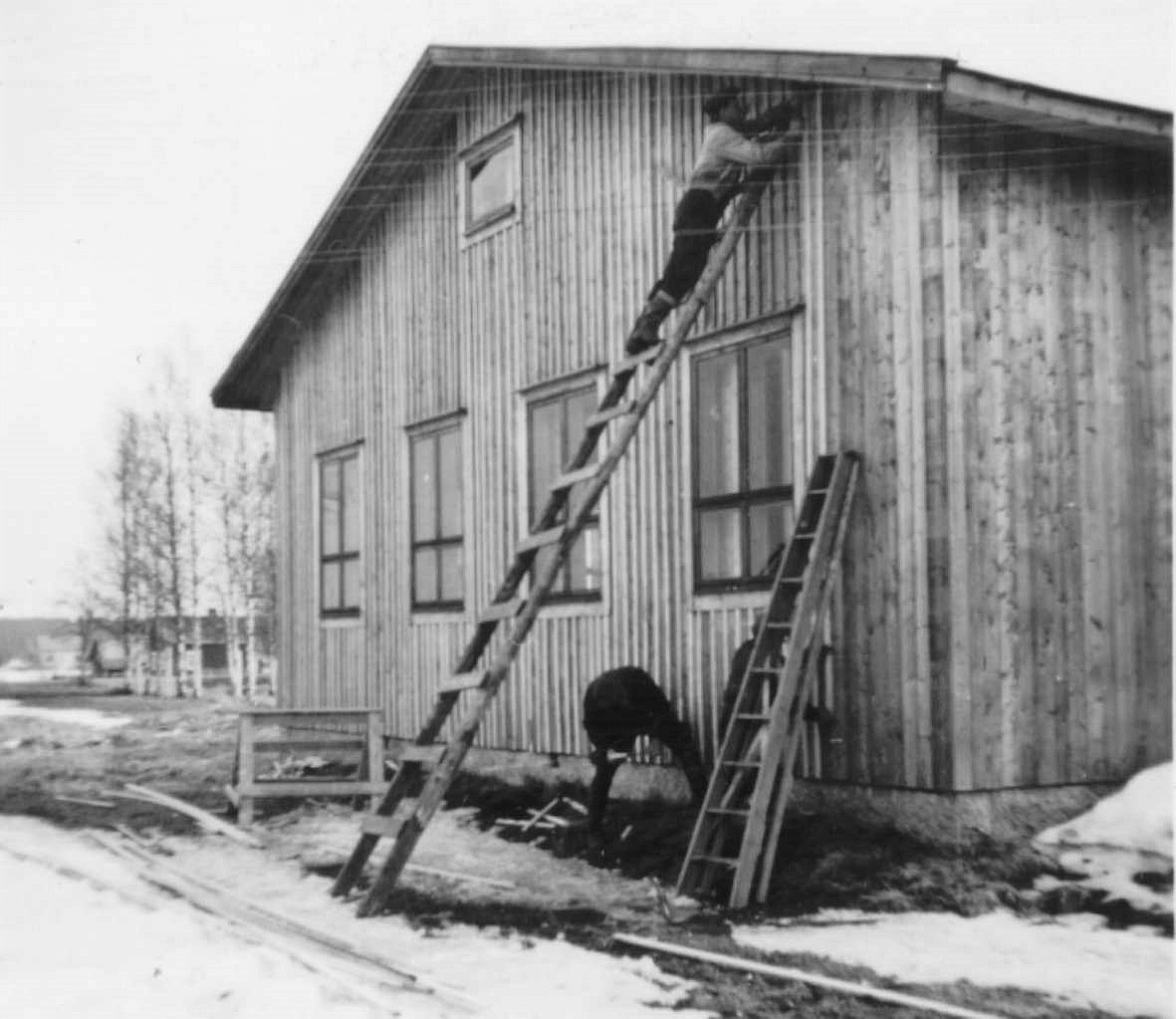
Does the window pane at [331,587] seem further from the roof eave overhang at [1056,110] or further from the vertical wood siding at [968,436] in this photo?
the roof eave overhang at [1056,110]

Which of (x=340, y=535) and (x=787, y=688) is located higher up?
(x=340, y=535)

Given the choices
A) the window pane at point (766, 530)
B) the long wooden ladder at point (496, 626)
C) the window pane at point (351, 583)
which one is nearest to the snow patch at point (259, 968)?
the long wooden ladder at point (496, 626)

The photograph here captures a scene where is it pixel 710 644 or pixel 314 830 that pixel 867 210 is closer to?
pixel 710 644

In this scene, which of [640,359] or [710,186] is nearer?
[640,359]

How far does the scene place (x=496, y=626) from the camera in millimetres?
8992

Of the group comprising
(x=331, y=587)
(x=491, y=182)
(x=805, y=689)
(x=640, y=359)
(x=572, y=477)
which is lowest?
(x=805, y=689)

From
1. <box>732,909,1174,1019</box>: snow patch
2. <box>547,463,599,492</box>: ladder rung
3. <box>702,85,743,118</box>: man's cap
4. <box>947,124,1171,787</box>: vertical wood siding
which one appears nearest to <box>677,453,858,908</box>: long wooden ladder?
<box>732,909,1174,1019</box>: snow patch

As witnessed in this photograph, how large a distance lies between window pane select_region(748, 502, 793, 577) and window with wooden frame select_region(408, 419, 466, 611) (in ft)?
14.7

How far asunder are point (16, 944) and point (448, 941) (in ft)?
7.53

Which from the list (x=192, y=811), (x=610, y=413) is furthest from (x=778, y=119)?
(x=192, y=811)

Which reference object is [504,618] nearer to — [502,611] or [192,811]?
[502,611]

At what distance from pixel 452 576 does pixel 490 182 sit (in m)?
3.85

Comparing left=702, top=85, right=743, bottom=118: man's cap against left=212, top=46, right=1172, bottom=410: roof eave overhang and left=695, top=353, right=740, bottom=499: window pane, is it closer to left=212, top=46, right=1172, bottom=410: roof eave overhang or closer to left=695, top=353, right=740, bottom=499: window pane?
left=212, top=46, right=1172, bottom=410: roof eave overhang

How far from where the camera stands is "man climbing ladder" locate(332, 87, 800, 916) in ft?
27.1
